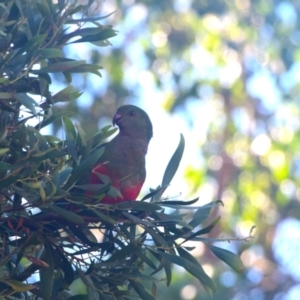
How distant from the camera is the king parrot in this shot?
3336 mm

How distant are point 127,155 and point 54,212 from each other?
124 cm

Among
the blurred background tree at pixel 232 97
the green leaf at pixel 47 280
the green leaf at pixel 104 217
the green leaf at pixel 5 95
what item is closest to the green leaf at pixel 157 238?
the green leaf at pixel 104 217

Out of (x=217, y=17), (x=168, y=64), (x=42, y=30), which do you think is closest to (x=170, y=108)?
(x=168, y=64)

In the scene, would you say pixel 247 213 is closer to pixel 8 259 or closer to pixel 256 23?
pixel 256 23

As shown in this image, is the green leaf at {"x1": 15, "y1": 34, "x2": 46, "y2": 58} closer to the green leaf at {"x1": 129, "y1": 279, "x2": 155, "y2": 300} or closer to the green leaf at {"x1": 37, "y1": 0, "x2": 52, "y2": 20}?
the green leaf at {"x1": 37, "y1": 0, "x2": 52, "y2": 20}

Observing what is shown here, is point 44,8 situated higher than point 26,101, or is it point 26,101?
point 44,8

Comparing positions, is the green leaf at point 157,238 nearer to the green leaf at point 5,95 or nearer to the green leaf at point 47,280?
the green leaf at point 47,280

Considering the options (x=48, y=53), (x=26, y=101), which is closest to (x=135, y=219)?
(x=26, y=101)

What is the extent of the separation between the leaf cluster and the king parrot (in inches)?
19.1

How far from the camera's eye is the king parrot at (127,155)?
10.9ft

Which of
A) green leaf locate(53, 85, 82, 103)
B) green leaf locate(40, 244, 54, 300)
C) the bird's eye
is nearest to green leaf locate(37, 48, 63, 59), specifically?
green leaf locate(53, 85, 82, 103)

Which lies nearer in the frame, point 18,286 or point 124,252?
point 18,286

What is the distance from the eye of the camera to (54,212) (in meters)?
2.38

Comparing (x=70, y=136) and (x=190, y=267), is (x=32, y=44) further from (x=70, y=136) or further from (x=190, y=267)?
(x=190, y=267)
